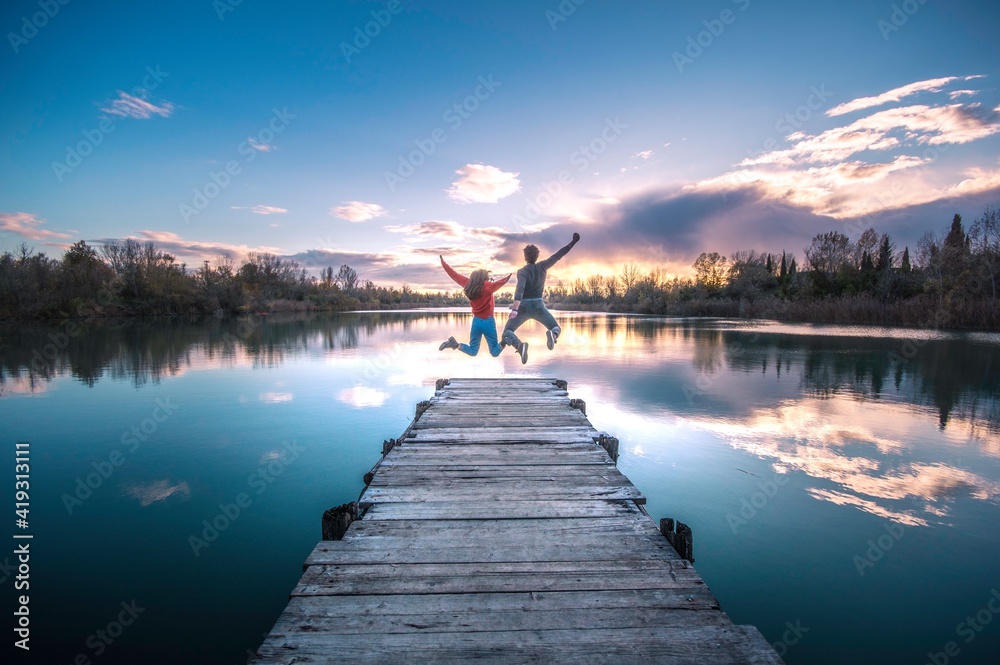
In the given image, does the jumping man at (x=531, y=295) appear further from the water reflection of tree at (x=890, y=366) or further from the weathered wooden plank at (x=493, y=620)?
the water reflection of tree at (x=890, y=366)

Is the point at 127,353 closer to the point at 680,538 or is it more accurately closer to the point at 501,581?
the point at 501,581

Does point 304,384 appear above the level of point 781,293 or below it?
below

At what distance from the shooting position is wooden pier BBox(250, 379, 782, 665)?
2.23m

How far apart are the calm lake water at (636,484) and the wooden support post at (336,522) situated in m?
1.38

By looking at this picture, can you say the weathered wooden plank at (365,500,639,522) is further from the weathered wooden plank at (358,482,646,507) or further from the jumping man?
the jumping man

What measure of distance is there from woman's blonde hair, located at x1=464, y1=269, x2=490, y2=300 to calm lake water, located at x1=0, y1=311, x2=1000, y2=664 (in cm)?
362

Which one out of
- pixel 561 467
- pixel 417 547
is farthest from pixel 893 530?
pixel 417 547

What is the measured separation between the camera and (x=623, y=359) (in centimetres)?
2031

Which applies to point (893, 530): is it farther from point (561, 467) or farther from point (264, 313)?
point (264, 313)

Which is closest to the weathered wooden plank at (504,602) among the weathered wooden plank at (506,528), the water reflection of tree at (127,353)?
the weathered wooden plank at (506,528)

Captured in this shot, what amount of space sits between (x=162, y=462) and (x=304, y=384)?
692 cm

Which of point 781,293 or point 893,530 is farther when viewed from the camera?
point 781,293

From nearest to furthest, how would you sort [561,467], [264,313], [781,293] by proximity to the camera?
[561,467], [781,293], [264,313]

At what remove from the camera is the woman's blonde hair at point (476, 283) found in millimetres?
7741
